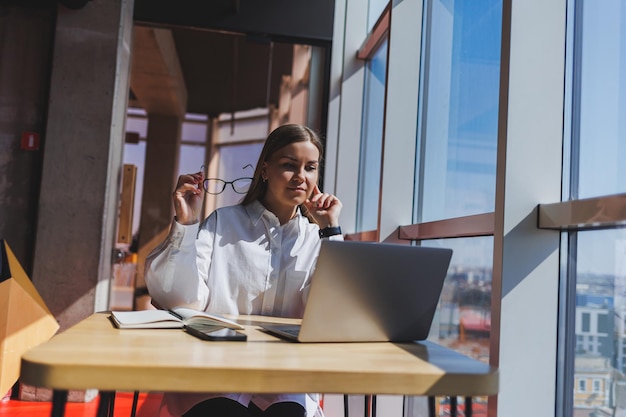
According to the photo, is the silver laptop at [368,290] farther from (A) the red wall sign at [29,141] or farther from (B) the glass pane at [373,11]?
(A) the red wall sign at [29,141]

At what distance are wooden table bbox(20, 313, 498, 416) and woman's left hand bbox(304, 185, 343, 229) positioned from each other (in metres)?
0.81

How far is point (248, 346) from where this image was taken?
118cm

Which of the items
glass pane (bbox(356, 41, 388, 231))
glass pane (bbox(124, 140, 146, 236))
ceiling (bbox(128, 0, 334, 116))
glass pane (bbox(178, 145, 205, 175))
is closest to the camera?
glass pane (bbox(356, 41, 388, 231))

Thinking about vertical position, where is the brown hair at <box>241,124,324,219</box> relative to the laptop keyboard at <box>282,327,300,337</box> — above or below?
above

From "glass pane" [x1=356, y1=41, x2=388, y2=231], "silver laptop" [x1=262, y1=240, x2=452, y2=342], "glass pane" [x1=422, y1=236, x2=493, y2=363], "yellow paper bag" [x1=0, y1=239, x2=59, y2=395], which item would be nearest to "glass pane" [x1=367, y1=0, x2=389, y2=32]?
"glass pane" [x1=356, y1=41, x2=388, y2=231]

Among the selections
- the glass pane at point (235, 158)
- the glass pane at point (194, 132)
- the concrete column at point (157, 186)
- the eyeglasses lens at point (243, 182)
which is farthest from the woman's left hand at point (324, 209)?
the glass pane at point (194, 132)

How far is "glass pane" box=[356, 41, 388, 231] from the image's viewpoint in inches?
152

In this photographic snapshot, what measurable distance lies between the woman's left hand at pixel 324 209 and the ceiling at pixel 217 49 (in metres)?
2.81

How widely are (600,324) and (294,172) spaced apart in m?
0.98

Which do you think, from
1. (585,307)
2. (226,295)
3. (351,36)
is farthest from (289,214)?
(351,36)

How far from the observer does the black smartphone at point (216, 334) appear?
4.04 feet

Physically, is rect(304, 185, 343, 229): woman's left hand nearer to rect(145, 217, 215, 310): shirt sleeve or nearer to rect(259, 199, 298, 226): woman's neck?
rect(259, 199, 298, 226): woman's neck

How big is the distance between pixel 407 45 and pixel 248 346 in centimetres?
224

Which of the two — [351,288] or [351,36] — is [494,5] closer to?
[351,288]
